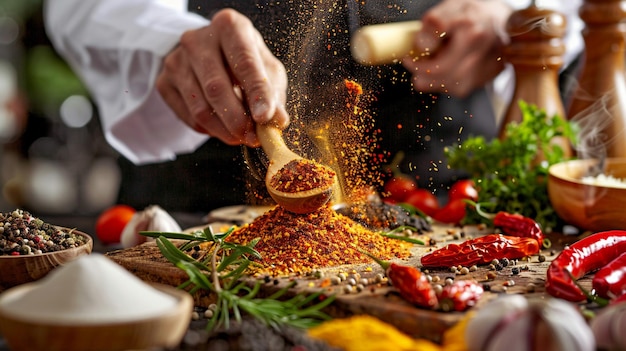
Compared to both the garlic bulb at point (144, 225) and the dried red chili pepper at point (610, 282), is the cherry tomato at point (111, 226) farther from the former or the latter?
the dried red chili pepper at point (610, 282)

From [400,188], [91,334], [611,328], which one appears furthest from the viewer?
[400,188]

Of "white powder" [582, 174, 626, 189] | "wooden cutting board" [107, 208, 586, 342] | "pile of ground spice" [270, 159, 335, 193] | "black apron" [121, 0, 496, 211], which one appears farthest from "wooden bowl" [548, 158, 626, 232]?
"pile of ground spice" [270, 159, 335, 193]

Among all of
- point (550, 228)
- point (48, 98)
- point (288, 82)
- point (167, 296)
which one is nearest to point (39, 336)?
point (167, 296)

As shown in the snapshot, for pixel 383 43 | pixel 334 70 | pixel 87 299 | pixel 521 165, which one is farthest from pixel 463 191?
pixel 87 299

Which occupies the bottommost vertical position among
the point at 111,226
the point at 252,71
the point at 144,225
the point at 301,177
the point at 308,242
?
the point at 111,226

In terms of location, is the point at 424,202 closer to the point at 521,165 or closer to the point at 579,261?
the point at 521,165

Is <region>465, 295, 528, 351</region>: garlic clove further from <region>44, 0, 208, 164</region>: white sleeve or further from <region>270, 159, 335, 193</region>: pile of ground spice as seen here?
<region>44, 0, 208, 164</region>: white sleeve

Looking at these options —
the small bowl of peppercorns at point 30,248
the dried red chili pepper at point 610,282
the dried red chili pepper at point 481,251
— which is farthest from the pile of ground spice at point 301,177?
the dried red chili pepper at point 610,282
